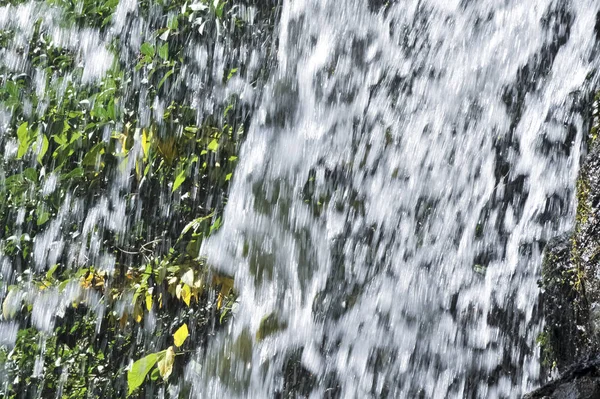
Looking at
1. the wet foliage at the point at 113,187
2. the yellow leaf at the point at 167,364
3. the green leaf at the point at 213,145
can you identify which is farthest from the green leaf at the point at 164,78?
the yellow leaf at the point at 167,364

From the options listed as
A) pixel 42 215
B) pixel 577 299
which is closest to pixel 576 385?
pixel 577 299

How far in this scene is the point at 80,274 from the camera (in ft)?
12.8

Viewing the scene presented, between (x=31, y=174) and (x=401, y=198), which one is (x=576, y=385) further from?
(x=31, y=174)

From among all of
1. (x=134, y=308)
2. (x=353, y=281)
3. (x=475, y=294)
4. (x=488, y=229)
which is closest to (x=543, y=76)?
(x=488, y=229)

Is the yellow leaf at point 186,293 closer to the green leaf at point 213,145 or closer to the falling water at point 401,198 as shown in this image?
the falling water at point 401,198

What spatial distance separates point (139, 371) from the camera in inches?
127

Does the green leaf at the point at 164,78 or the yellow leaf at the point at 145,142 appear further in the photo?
the green leaf at the point at 164,78

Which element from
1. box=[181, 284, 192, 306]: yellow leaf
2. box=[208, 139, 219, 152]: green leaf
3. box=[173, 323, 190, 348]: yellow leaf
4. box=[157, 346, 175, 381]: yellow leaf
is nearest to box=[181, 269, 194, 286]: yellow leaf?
box=[181, 284, 192, 306]: yellow leaf

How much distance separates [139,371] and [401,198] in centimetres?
120

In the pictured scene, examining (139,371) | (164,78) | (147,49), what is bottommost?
→ (139,371)

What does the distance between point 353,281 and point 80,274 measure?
1444 millimetres

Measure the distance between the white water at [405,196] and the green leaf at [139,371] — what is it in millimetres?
250

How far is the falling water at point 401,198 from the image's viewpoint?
2672 millimetres

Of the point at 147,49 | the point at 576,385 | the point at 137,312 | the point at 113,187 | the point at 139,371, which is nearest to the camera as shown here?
the point at 576,385
